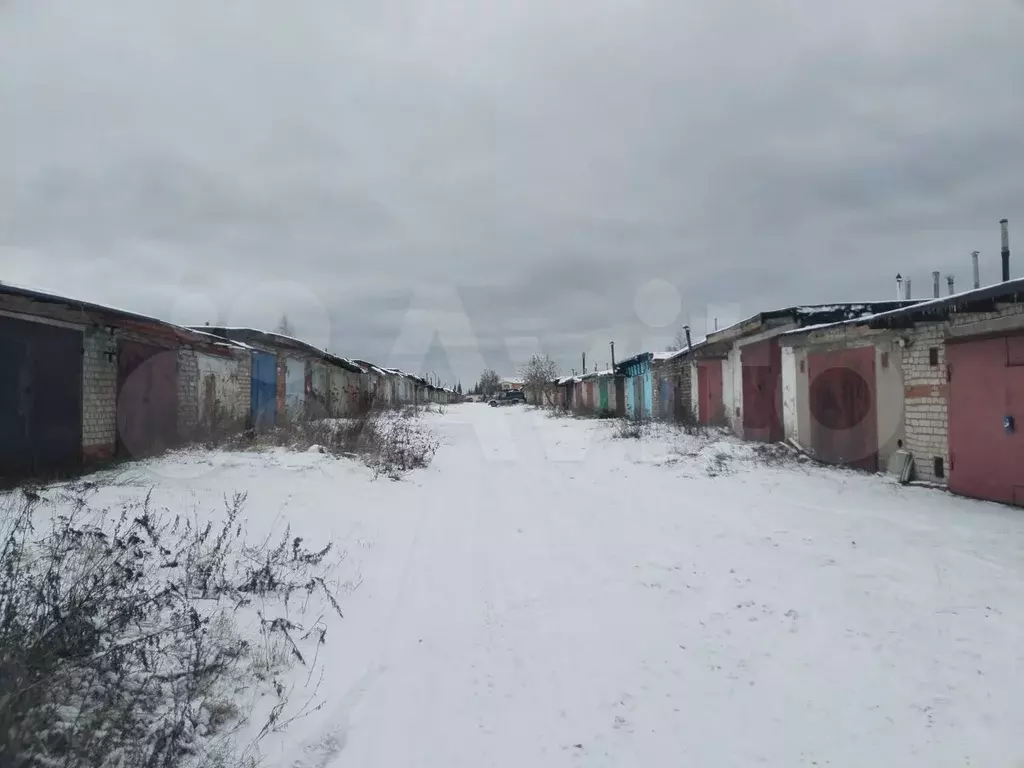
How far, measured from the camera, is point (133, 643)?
3191 mm

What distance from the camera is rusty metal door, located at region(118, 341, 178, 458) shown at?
1080cm

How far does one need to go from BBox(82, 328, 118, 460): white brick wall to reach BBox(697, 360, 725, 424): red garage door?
52.1 feet

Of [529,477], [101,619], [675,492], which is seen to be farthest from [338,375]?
[101,619]

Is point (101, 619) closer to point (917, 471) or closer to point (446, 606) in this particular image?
point (446, 606)

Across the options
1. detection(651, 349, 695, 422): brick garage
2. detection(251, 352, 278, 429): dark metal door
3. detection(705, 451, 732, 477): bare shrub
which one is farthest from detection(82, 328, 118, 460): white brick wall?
detection(651, 349, 695, 422): brick garage

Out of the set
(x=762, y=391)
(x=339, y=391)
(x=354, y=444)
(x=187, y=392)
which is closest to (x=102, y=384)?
(x=187, y=392)

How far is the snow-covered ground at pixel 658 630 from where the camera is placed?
9.85 feet

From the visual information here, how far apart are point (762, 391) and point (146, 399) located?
1429 centimetres

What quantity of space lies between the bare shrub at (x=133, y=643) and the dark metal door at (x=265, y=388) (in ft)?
45.4

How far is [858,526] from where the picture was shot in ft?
23.0

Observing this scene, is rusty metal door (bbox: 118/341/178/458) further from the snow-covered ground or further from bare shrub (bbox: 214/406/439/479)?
the snow-covered ground

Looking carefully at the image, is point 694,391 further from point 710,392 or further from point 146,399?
point 146,399

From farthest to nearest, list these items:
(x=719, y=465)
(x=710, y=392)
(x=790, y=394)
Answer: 1. (x=710, y=392)
2. (x=790, y=394)
3. (x=719, y=465)

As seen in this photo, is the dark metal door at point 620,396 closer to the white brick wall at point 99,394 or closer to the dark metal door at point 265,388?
the dark metal door at point 265,388
